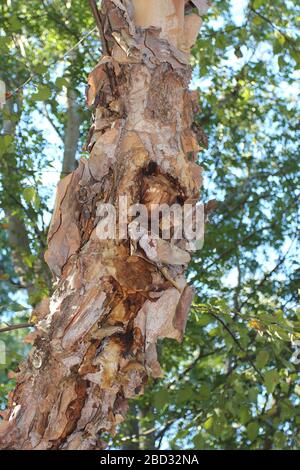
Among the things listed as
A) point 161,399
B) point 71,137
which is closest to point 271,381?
point 161,399

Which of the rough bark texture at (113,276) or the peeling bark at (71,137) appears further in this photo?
the peeling bark at (71,137)

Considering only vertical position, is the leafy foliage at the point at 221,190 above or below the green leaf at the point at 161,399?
above

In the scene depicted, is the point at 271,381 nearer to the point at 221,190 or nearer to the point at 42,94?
the point at 42,94

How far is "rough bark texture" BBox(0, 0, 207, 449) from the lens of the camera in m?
2.05

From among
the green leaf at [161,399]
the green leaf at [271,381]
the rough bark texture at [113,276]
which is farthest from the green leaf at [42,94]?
the green leaf at [161,399]

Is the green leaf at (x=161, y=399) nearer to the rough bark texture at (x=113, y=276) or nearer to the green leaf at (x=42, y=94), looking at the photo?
the green leaf at (x=42, y=94)

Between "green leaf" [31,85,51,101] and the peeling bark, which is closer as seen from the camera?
"green leaf" [31,85,51,101]

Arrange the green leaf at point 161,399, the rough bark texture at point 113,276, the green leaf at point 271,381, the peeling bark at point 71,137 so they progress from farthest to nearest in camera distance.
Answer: the peeling bark at point 71,137, the green leaf at point 161,399, the green leaf at point 271,381, the rough bark texture at point 113,276

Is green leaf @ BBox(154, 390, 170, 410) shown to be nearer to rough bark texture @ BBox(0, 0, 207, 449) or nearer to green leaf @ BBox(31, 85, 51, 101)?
green leaf @ BBox(31, 85, 51, 101)

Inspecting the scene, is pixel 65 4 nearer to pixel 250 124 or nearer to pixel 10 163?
pixel 10 163

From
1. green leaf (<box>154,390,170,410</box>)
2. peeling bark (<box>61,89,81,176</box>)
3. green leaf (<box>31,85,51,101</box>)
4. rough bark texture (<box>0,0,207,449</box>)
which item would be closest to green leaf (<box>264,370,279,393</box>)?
green leaf (<box>154,390,170,410</box>)

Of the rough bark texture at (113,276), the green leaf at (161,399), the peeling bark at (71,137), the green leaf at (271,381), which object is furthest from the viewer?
the peeling bark at (71,137)

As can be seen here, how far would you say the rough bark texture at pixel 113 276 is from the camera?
205 centimetres
